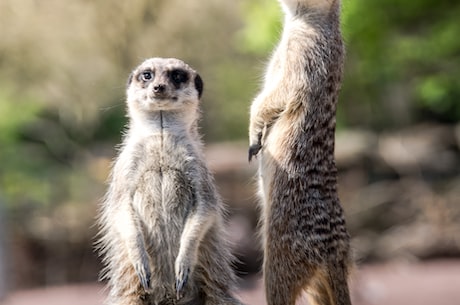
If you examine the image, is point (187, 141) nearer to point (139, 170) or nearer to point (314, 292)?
point (139, 170)

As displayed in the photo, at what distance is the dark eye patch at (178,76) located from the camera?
4.09 meters

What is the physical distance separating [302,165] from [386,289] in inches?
321

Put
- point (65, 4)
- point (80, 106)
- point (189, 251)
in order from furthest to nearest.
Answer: point (80, 106) < point (65, 4) < point (189, 251)

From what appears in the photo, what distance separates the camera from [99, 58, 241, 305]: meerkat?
13.3ft

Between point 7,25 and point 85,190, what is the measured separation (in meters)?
3.23

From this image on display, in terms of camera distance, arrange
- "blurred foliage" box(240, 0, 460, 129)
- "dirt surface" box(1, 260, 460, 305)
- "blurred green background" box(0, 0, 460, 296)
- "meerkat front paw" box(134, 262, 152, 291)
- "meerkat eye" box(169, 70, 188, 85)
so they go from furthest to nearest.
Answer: "blurred green background" box(0, 0, 460, 296), "blurred foliage" box(240, 0, 460, 129), "dirt surface" box(1, 260, 460, 305), "meerkat eye" box(169, 70, 188, 85), "meerkat front paw" box(134, 262, 152, 291)

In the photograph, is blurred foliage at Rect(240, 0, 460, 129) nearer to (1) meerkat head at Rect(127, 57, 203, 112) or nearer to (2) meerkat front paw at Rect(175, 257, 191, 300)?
(1) meerkat head at Rect(127, 57, 203, 112)

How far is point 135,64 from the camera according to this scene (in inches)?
599

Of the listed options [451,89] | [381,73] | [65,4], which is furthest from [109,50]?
[451,89]

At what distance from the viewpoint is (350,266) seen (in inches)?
178

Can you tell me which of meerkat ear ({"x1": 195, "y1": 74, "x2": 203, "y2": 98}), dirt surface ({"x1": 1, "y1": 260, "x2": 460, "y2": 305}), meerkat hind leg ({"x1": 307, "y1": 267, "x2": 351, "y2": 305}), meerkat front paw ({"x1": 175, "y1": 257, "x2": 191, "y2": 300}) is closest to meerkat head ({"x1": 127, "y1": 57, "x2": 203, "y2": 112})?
meerkat ear ({"x1": 195, "y1": 74, "x2": 203, "y2": 98})

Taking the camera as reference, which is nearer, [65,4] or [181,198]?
[181,198]

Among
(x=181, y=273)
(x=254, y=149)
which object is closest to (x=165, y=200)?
(x=181, y=273)

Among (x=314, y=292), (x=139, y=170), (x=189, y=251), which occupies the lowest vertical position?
(x=314, y=292)
